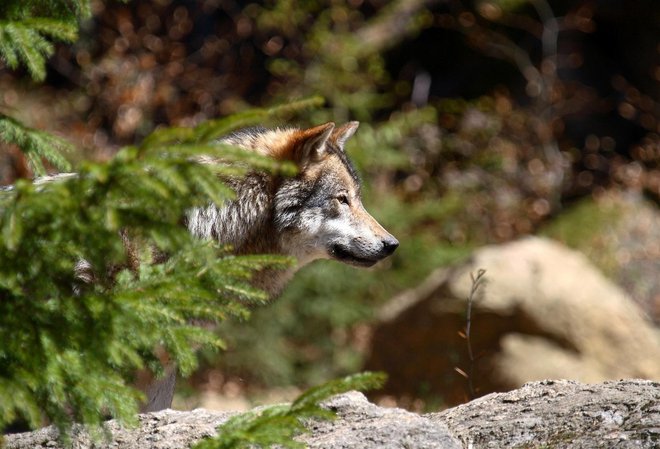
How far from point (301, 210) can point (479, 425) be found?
7.20 feet

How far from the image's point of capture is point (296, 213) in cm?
600

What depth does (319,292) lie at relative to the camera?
11.0 meters

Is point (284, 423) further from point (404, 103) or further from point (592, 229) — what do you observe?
point (404, 103)

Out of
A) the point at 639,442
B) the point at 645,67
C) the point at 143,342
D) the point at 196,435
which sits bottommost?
the point at 645,67

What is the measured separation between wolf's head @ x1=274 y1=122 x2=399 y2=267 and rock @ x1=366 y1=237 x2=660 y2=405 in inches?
75.1

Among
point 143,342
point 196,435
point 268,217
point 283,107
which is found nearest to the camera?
point 143,342

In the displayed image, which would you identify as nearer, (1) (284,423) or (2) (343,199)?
(1) (284,423)

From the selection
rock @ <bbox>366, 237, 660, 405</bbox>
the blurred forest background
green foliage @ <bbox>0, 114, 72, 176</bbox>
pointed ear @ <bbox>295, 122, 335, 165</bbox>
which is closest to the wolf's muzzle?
pointed ear @ <bbox>295, 122, 335, 165</bbox>

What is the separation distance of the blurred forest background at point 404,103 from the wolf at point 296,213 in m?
4.52

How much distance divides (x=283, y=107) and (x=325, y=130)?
2.28m

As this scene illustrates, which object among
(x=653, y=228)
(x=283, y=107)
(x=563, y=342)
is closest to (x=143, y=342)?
(x=283, y=107)

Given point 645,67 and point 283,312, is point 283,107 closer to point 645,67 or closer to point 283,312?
point 283,312

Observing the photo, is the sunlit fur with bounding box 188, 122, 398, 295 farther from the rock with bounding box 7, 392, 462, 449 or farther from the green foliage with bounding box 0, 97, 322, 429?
the green foliage with bounding box 0, 97, 322, 429

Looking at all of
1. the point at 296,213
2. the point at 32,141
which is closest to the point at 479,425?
the point at 296,213
